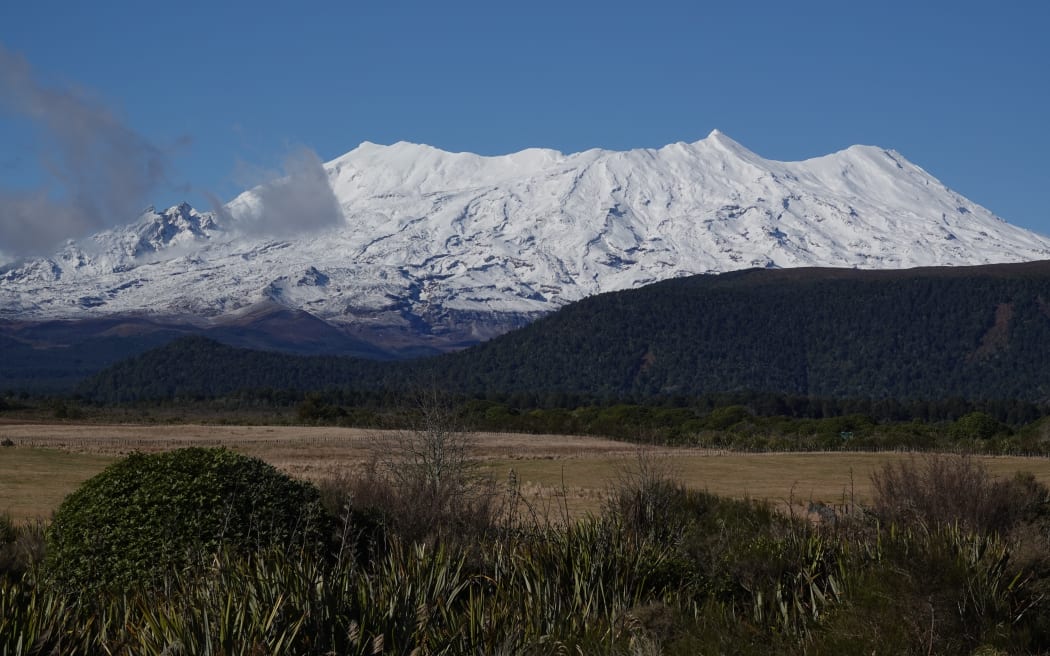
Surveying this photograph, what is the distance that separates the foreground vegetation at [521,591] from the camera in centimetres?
766

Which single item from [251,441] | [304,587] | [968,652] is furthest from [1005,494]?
[251,441]

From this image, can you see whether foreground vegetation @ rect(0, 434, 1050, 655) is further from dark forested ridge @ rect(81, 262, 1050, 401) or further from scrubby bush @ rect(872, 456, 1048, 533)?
dark forested ridge @ rect(81, 262, 1050, 401)

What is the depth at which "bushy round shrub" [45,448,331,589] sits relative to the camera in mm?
10945

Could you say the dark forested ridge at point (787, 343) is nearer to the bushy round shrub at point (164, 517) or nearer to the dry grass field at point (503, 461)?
the dry grass field at point (503, 461)

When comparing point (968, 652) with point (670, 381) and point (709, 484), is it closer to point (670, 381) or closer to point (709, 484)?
point (709, 484)

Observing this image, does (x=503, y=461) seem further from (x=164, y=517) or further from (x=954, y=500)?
(x=164, y=517)

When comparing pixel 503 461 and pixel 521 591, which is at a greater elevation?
pixel 521 591

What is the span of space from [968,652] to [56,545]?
800cm

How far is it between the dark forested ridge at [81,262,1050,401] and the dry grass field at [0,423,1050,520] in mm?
56600

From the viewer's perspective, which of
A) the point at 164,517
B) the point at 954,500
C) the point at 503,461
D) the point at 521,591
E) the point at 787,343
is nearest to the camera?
the point at 521,591

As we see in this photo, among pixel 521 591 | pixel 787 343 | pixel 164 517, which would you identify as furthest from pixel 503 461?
pixel 787 343

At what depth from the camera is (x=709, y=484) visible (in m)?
41.7

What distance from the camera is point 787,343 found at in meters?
149

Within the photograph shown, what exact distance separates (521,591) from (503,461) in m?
43.9
